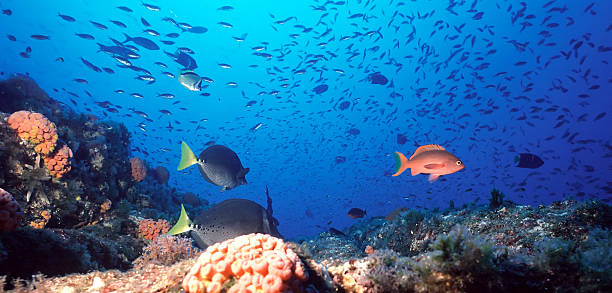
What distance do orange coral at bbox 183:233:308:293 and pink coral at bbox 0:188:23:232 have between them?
8.37 feet

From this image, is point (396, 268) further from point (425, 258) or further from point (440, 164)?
point (440, 164)

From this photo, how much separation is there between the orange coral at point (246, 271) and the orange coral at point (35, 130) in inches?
220

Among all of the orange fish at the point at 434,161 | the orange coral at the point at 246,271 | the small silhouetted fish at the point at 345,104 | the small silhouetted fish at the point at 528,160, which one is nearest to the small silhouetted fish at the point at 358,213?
the orange fish at the point at 434,161

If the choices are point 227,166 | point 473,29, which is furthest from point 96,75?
point 473,29

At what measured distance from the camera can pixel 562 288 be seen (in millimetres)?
1941

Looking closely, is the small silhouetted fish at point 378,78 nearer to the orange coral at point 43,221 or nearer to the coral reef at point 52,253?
Result: the coral reef at point 52,253

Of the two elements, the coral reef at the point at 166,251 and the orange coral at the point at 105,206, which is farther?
the orange coral at the point at 105,206

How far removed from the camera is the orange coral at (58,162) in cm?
505

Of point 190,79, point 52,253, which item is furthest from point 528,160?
point 52,253

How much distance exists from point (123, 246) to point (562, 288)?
672cm

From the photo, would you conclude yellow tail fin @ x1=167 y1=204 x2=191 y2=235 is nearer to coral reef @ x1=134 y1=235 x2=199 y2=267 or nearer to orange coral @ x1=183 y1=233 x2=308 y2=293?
coral reef @ x1=134 y1=235 x2=199 y2=267

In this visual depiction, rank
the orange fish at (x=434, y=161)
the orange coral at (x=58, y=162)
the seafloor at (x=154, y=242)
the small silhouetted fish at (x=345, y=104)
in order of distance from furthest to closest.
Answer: the small silhouetted fish at (x=345, y=104), the orange coral at (x=58, y=162), the orange fish at (x=434, y=161), the seafloor at (x=154, y=242)

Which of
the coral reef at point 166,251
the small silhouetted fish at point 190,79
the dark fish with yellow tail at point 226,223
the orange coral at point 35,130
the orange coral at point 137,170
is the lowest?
the orange coral at point 137,170

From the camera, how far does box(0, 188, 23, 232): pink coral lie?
2.65 metres
